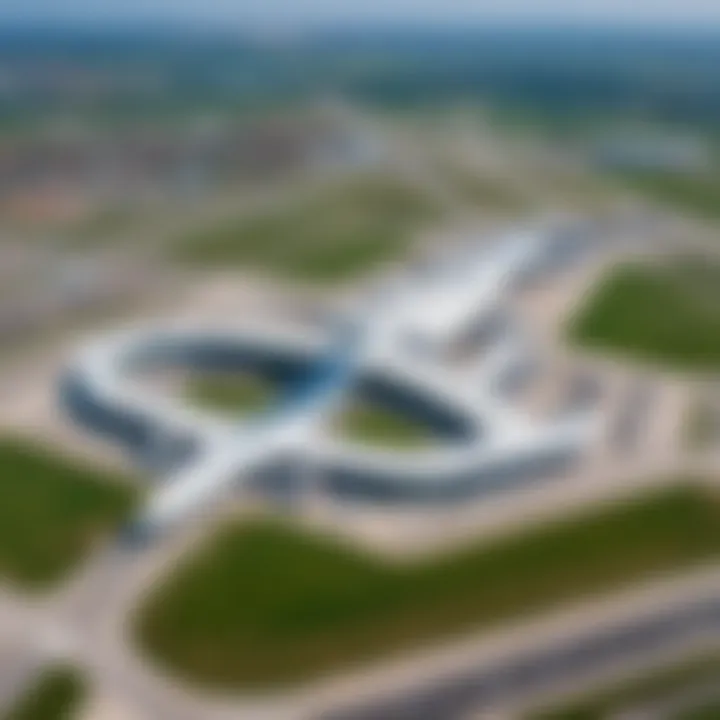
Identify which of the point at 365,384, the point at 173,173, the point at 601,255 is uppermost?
the point at 173,173

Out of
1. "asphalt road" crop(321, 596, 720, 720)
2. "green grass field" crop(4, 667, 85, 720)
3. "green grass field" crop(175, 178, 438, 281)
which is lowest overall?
"asphalt road" crop(321, 596, 720, 720)

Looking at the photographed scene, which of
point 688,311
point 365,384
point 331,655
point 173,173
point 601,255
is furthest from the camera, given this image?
point 173,173

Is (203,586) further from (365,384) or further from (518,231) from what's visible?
(518,231)

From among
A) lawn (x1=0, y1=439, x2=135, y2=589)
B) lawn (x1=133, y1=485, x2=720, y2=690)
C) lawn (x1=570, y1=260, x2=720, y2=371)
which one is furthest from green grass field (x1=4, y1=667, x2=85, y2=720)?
lawn (x1=570, y1=260, x2=720, y2=371)

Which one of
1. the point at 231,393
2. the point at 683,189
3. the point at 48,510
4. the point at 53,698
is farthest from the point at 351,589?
the point at 683,189

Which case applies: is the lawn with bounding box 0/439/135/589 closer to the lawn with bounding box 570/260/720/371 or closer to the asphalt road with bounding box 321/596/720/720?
the asphalt road with bounding box 321/596/720/720

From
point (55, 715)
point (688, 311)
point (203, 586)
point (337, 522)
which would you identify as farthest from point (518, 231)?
point (55, 715)

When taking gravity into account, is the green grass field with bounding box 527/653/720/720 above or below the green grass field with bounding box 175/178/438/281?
below
